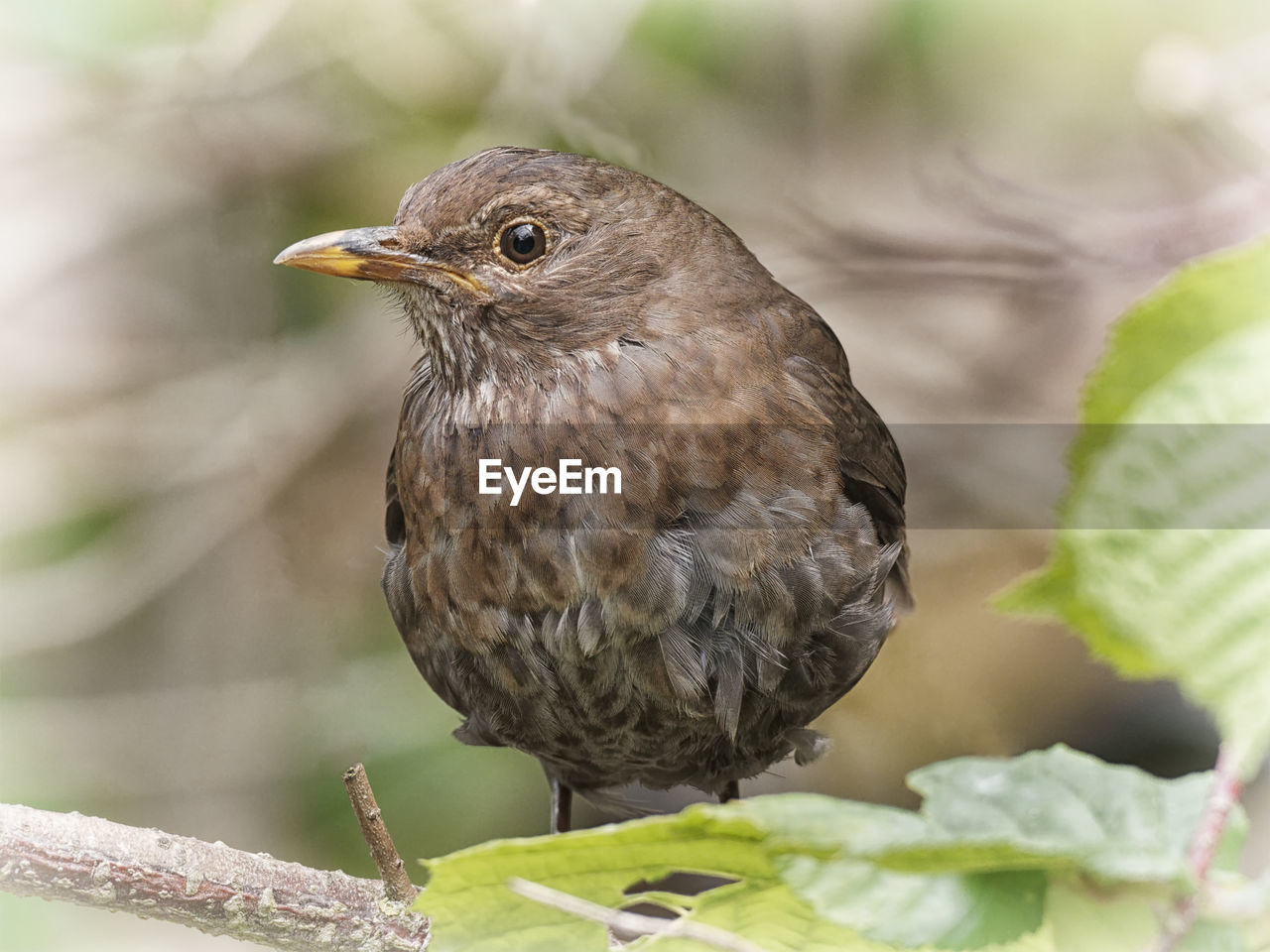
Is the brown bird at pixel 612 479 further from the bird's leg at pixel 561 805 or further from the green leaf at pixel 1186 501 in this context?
the green leaf at pixel 1186 501

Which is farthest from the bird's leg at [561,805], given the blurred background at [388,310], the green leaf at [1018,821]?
the green leaf at [1018,821]

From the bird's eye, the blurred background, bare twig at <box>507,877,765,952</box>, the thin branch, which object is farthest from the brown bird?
bare twig at <box>507,877,765,952</box>

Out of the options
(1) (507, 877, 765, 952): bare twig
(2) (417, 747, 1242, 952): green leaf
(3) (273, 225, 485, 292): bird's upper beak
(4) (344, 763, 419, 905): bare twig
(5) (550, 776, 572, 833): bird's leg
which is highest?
(3) (273, 225, 485, 292): bird's upper beak

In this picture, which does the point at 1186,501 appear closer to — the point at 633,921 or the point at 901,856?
the point at 901,856

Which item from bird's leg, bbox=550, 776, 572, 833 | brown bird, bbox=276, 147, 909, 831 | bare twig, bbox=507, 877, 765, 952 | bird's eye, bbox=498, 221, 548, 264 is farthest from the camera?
A: bird's leg, bbox=550, 776, 572, 833

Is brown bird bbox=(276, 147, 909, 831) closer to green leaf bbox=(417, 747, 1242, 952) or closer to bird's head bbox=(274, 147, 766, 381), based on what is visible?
bird's head bbox=(274, 147, 766, 381)

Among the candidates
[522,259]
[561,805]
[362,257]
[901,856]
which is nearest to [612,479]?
[522,259]

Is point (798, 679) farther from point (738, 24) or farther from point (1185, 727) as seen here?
point (738, 24)

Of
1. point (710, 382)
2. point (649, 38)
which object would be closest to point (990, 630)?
point (710, 382)
